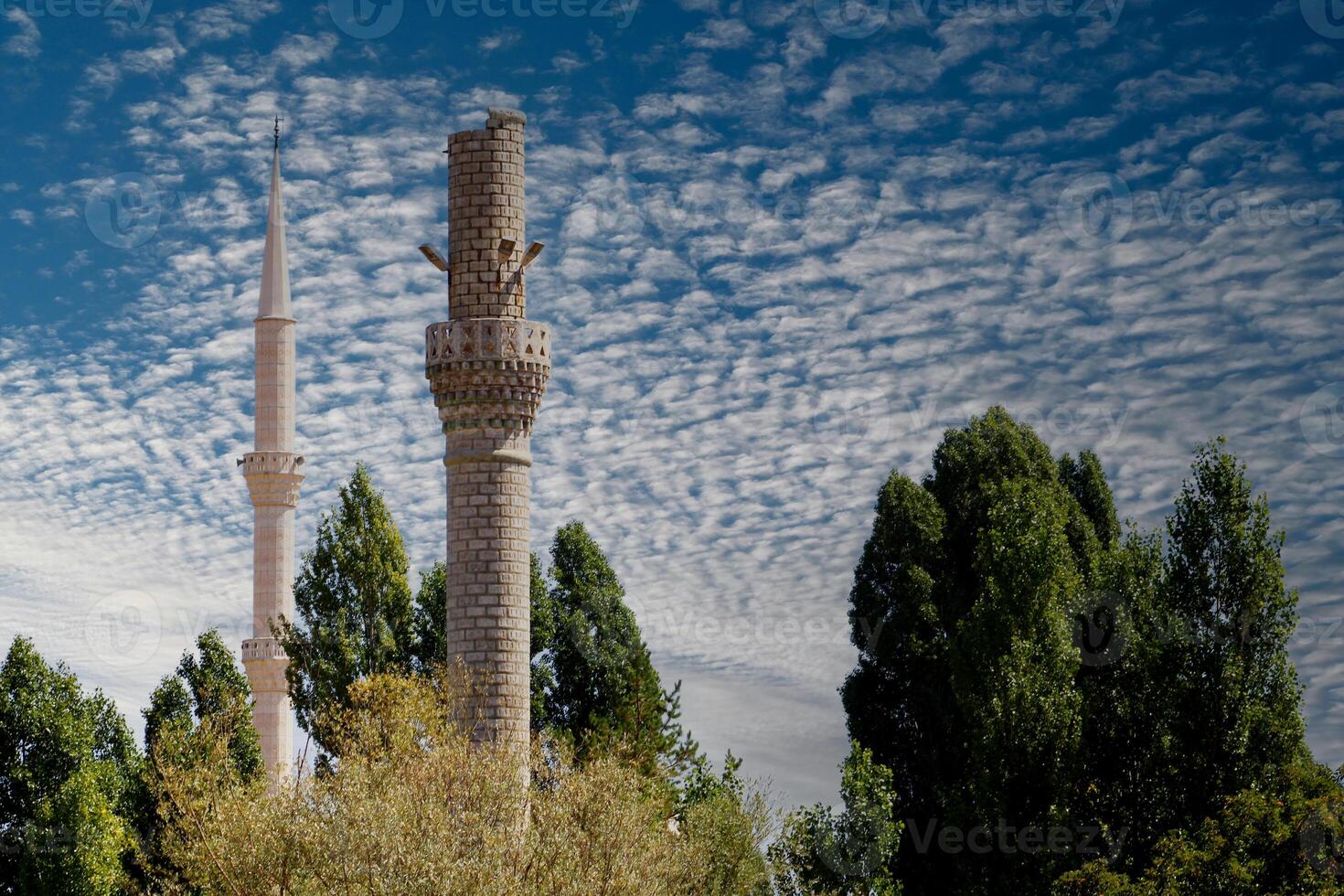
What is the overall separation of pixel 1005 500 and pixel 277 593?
22018mm

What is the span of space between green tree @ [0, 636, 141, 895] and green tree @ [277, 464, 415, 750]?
4.52 metres

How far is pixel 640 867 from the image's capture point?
22.6 m

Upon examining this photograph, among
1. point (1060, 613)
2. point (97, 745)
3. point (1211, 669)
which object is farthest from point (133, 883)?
point (1211, 669)

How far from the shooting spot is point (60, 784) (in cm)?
3428

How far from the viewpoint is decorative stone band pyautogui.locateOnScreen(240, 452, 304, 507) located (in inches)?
1801

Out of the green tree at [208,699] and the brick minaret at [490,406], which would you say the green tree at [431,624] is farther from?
the brick minaret at [490,406]

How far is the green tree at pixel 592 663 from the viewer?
3953cm

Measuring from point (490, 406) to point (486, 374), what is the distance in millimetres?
552

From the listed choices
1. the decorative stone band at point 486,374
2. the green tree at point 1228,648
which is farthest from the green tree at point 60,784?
the green tree at point 1228,648

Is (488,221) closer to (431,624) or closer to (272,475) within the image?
(431,624)

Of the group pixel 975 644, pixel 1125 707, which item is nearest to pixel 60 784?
pixel 975 644

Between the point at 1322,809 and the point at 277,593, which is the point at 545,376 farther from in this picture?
the point at 277,593

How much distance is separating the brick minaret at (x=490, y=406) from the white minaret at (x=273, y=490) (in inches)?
776

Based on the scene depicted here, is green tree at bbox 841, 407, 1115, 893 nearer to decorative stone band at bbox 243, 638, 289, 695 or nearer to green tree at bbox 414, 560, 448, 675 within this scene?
green tree at bbox 414, 560, 448, 675
